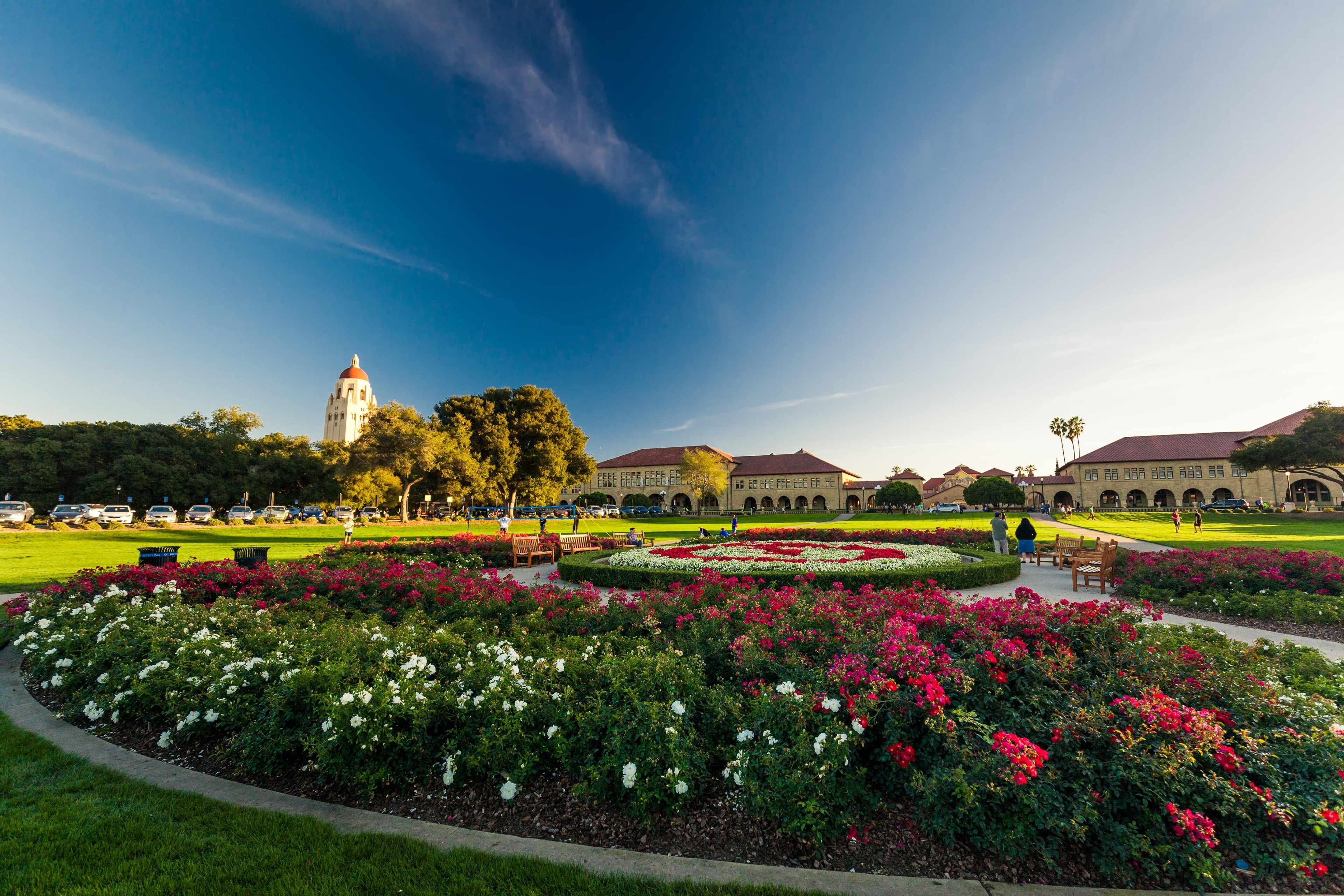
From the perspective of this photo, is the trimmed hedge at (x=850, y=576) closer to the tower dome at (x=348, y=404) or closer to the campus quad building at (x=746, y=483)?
the campus quad building at (x=746, y=483)

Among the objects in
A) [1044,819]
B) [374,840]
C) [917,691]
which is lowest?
[374,840]

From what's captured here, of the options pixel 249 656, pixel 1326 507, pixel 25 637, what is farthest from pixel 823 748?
pixel 1326 507

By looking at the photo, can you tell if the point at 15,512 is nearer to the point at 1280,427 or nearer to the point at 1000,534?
the point at 1000,534

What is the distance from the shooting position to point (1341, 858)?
255 centimetres

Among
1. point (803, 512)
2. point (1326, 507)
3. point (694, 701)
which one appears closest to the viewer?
point (694, 701)

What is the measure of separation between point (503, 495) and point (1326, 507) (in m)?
73.1

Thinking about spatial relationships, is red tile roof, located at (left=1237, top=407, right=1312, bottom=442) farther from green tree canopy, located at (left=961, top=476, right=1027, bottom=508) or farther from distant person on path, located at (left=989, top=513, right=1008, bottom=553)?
distant person on path, located at (left=989, top=513, right=1008, bottom=553)

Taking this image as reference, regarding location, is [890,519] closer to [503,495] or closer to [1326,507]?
[503,495]

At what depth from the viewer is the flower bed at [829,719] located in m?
2.67

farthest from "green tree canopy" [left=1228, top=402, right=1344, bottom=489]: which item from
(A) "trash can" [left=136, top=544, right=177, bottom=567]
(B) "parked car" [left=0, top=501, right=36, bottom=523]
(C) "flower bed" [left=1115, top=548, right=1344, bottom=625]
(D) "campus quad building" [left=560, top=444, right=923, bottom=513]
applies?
(B) "parked car" [left=0, top=501, right=36, bottom=523]

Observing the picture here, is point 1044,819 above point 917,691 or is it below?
below

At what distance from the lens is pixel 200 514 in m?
40.1

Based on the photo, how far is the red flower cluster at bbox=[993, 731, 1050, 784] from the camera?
2.59 metres

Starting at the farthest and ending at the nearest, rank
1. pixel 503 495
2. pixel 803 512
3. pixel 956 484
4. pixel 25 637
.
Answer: pixel 956 484 → pixel 803 512 → pixel 503 495 → pixel 25 637
